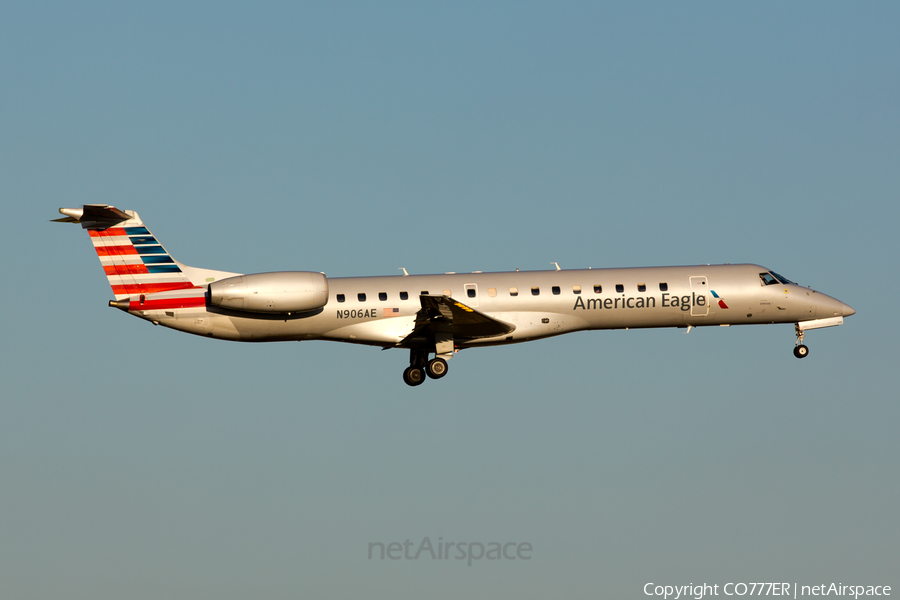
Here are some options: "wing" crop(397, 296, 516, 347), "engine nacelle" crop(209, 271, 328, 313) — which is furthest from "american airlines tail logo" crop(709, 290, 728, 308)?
"engine nacelle" crop(209, 271, 328, 313)

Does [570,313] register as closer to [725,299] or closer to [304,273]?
[725,299]

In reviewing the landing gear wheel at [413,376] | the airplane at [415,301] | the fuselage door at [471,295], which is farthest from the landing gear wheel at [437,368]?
the fuselage door at [471,295]

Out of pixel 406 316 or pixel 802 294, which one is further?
pixel 802 294

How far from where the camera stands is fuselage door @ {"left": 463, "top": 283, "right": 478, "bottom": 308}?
34.3 m

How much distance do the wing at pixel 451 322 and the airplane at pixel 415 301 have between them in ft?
0.09

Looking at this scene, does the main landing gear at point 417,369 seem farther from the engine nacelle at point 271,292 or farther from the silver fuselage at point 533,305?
the engine nacelle at point 271,292

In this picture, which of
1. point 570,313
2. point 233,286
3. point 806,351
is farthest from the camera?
point 806,351

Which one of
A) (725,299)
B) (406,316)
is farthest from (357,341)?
(725,299)

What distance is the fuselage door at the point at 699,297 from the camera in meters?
35.7

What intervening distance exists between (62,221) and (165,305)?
11.7 ft

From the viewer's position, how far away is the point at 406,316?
34.2m

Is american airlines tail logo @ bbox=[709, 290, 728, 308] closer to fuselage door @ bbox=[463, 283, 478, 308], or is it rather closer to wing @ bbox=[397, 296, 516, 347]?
wing @ bbox=[397, 296, 516, 347]

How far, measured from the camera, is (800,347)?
37.2 meters

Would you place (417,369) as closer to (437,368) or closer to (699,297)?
(437,368)
